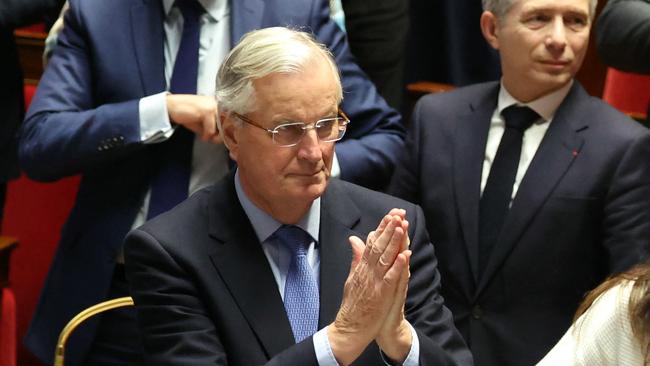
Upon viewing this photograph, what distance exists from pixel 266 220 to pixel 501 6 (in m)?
0.92

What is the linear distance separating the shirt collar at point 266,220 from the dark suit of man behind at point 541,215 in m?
0.59

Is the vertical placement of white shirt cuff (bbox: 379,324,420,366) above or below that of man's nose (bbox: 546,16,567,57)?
below

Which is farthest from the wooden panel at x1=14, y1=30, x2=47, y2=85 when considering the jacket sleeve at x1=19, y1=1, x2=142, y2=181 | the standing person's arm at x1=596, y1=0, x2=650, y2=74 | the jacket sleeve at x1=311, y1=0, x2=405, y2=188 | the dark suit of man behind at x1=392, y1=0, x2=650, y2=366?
the standing person's arm at x1=596, y1=0, x2=650, y2=74

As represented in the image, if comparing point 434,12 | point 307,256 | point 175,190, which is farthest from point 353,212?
point 434,12

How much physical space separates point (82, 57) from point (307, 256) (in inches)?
30.3

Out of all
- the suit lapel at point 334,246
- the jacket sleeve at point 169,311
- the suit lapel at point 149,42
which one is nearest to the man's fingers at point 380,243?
the suit lapel at point 334,246

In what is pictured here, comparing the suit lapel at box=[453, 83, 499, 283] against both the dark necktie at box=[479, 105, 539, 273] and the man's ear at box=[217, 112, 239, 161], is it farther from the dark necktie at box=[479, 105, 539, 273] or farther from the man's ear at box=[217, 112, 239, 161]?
the man's ear at box=[217, 112, 239, 161]

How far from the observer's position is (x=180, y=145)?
8.32 ft

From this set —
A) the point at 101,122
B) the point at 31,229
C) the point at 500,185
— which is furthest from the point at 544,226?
the point at 31,229

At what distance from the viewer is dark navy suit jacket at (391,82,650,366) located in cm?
247

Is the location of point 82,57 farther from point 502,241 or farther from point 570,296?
point 570,296

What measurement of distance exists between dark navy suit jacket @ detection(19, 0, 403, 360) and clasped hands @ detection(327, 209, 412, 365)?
742 millimetres

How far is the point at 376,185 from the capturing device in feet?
8.95

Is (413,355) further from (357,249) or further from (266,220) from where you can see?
(266,220)
